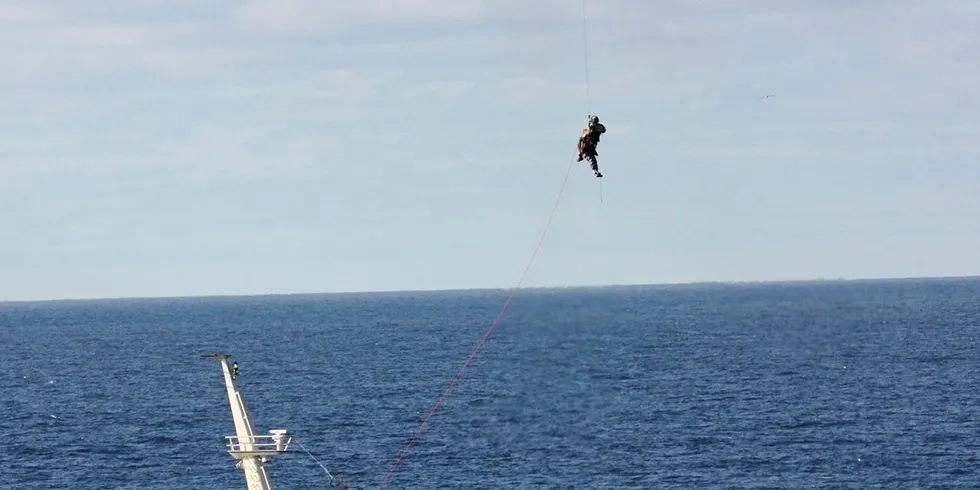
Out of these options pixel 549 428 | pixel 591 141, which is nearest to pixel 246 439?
pixel 591 141

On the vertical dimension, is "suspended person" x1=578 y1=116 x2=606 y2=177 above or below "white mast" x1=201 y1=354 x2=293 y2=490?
above

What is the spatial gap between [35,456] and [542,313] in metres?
56.0

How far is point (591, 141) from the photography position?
5953cm

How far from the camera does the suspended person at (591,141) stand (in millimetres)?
59375

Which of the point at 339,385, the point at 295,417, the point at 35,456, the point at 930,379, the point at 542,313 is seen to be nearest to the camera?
the point at 35,456

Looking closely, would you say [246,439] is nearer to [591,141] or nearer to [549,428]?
[591,141]

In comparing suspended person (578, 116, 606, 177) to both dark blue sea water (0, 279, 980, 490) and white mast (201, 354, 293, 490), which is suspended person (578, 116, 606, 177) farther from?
dark blue sea water (0, 279, 980, 490)

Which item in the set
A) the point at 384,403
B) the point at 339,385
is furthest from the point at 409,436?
the point at 339,385

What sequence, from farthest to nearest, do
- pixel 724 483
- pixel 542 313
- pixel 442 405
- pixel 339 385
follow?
pixel 339 385
pixel 442 405
pixel 542 313
pixel 724 483

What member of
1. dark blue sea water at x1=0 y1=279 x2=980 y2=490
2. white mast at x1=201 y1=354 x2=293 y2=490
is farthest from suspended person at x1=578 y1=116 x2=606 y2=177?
dark blue sea water at x1=0 y1=279 x2=980 y2=490

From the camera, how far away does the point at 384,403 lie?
540 feet

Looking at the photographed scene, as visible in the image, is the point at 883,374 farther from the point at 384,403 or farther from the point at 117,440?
the point at 117,440

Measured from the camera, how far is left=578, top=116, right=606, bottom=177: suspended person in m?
59.4

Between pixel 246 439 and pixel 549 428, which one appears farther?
pixel 549 428
